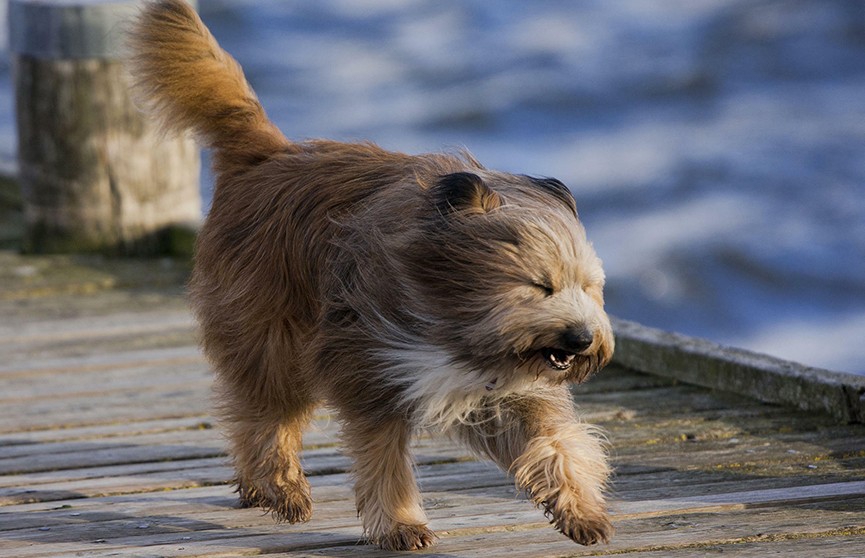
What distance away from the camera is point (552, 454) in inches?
128

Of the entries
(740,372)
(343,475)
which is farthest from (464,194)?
(740,372)

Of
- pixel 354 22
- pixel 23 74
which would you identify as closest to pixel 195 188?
pixel 23 74

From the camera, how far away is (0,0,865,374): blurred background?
12.0 m

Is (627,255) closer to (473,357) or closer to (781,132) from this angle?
(781,132)

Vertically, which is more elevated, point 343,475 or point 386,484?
point 386,484

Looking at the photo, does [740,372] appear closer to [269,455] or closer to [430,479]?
[430,479]

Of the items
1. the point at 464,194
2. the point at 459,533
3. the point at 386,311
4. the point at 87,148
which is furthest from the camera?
the point at 87,148

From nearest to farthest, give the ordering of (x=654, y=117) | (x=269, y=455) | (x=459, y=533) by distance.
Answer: (x=459, y=533) < (x=269, y=455) < (x=654, y=117)

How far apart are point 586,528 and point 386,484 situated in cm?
57

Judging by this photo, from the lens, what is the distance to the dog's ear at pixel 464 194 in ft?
10.2

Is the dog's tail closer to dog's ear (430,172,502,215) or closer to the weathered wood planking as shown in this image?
dog's ear (430,172,502,215)

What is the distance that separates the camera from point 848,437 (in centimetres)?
416

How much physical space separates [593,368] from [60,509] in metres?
1.68

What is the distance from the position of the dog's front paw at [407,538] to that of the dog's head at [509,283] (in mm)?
513
